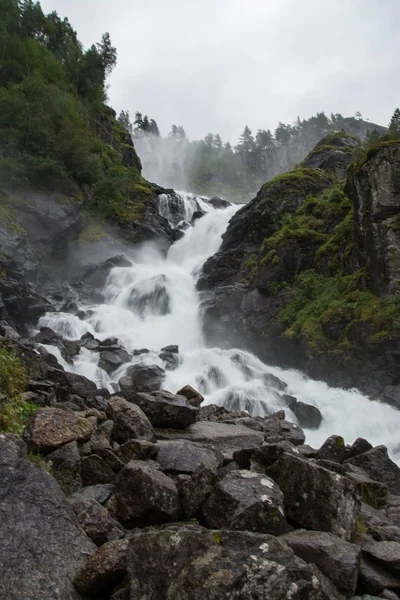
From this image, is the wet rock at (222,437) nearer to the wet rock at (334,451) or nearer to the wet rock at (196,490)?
the wet rock at (334,451)

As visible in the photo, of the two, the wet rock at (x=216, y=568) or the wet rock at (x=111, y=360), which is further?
the wet rock at (x=111, y=360)

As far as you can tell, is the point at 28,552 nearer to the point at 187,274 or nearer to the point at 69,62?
the point at 187,274

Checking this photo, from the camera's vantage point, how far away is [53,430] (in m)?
5.23

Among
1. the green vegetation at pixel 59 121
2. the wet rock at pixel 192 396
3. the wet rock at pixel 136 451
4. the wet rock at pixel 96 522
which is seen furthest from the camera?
the green vegetation at pixel 59 121

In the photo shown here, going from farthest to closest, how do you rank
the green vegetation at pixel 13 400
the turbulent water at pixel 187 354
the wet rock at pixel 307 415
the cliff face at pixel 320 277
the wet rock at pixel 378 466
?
the cliff face at pixel 320 277
the turbulent water at pixel 187 354
the wet rock at pixel 307 415
the wet rock at pixel 378 466
the green vegetation at pixel 13 400

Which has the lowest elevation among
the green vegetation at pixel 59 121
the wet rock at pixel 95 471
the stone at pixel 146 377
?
the wet rock at pixel 95 471

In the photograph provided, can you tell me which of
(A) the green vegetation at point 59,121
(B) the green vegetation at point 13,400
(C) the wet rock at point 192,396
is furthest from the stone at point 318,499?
(A) the green vegetation at point 59,121

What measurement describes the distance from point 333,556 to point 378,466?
20.6 ft

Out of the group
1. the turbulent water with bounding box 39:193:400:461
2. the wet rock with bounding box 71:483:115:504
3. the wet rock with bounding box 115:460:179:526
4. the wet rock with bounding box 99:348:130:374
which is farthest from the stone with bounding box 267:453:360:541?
the wet rock with bounding box 99:348:130:374

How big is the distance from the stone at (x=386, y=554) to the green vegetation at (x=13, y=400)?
4190mm

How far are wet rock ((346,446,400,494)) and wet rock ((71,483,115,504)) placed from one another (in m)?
6.12

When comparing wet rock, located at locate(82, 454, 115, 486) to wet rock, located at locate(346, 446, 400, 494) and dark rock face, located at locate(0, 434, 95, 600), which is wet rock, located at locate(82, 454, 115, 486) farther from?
wet rock, located at locate(346, 446, 400, 494)

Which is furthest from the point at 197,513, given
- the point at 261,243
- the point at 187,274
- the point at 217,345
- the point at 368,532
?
the point at 187,274

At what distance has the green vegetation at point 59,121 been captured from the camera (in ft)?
104
